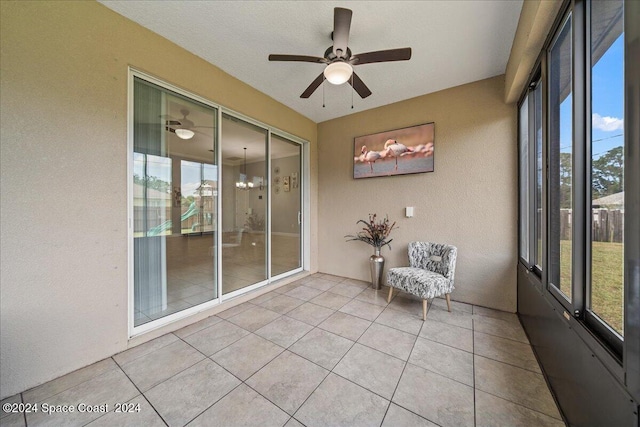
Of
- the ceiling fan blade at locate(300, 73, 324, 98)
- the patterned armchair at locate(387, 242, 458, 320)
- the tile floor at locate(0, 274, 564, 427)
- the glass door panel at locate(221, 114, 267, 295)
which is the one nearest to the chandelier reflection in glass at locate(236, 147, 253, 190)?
the glass door panel at locate(221, 114, 267, 295)

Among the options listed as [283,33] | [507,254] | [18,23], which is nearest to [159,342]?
[18,23]

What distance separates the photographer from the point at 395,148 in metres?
3.44

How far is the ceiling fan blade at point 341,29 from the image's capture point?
1575 mm

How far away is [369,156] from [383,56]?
6.06 feet

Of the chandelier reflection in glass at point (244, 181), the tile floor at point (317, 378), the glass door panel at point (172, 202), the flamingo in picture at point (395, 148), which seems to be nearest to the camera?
the tile floor at point (317, 378)

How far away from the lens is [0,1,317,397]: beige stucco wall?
4.87 feet

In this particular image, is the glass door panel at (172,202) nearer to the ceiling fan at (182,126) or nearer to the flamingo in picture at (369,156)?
the ceiling fan at (182,126)

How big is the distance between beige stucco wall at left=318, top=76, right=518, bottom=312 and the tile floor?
0.63 m

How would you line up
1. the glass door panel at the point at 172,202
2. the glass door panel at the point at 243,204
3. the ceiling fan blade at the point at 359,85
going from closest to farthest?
the glass door panel at the point at 172,202, the ceiling fan blade at the point at 359,85, the glass door panel at the point at 243,204

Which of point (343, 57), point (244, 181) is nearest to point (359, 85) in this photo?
point (343, 57)

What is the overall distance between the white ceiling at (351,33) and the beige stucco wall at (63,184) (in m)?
0.45

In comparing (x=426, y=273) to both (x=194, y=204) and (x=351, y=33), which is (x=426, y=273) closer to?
(x=351, y=33)

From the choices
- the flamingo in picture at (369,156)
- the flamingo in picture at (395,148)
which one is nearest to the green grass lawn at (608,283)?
the flamingo in picture at (395,148)

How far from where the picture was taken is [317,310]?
9.00ft
